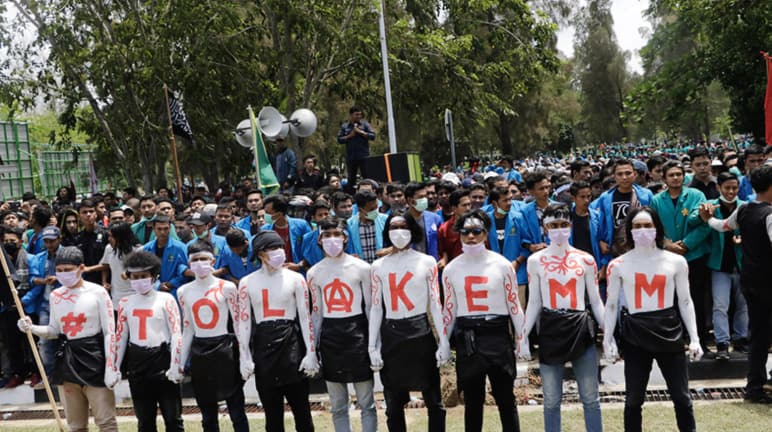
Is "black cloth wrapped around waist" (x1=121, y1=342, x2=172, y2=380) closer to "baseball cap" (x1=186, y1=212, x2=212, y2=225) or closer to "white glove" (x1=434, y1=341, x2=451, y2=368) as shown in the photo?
"white glove" (x1=434, y1=341, x2=451, y2=368)

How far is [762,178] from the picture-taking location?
646 cm

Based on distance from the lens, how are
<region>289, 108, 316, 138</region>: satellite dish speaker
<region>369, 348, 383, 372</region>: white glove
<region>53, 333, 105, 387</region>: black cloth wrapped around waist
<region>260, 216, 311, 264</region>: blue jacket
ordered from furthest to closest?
<region>289, 108, 316, 138</region>: satellite dish speaker → <region>260, 216, 311, 264</region>: blue jacket → <region>53, 333, 105, 387</region>: black cloth wrapped around waist → <region>369, 348, 383, 372</region>: white glove

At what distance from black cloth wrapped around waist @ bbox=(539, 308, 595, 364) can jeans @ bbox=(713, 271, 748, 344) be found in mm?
2462

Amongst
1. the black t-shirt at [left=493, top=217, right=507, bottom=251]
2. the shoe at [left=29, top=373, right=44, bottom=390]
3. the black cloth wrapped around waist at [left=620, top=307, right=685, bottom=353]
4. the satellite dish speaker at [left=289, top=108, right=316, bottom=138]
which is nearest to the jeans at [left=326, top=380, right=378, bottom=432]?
the black cloth wrapped around waist at [left=620, top=307, right=685, bottom=353]

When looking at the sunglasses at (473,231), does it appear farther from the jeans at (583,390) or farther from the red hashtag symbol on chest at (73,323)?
the red hashtag symbol on chest at (73,323)

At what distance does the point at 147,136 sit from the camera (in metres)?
18.9

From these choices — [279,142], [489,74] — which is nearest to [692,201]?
[279,142]

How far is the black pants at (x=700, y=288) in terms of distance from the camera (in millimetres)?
7539

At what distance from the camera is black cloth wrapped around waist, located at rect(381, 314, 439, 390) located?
227 inches

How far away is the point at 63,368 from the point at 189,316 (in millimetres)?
1247

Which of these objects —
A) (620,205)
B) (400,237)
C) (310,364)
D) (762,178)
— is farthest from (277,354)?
(762,178)

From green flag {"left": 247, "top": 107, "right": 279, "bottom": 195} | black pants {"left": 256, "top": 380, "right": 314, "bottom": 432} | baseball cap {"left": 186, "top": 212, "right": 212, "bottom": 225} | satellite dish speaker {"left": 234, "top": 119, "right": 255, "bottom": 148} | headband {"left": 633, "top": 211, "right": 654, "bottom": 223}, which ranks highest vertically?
satellite dish speaker {"left": 234, "top": 119, "right": 255, "bottom": 148}

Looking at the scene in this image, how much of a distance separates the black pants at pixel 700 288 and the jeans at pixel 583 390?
2363mm

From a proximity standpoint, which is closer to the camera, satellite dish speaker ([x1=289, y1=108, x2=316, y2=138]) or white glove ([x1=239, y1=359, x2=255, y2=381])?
white glove ([x1=239, y1=359, x2=255, y2=381])
